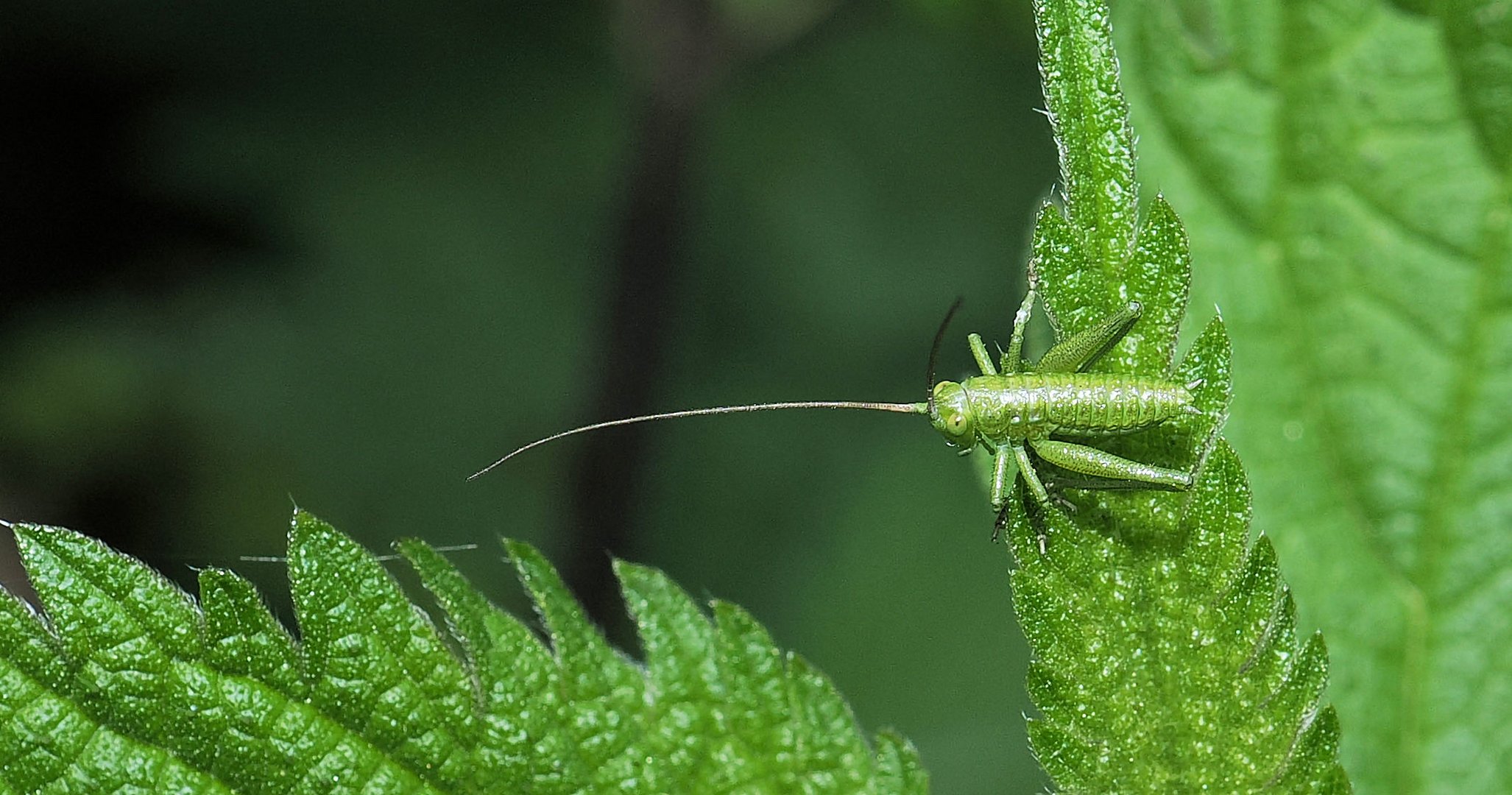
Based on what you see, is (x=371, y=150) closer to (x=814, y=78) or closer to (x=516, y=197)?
(x=516, y=197)

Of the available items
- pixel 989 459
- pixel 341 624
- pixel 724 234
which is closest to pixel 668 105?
pixel 724 234

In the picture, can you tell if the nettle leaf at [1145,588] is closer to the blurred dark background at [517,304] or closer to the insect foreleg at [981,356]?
the insect foreleg at [981,356]

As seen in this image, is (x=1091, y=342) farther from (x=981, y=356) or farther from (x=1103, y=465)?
(x=981, y=356)

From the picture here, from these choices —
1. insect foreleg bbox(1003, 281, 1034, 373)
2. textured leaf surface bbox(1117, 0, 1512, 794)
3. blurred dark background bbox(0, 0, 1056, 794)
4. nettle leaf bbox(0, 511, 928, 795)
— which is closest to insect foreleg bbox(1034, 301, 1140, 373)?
insect foreleg bbox(1003, 281, 1034, 373)

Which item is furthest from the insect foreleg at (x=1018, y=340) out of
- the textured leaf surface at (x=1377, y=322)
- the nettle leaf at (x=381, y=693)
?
the nettle leaf at (x=381, y=693)

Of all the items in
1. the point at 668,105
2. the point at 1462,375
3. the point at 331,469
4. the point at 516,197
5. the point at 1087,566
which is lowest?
the point at 1087,566

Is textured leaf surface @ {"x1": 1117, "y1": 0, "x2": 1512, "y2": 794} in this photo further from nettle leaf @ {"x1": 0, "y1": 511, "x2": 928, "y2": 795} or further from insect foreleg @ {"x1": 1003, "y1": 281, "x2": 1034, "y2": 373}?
nettle leaf @ {"x1": 0, "y1": 511, "x2": 928, "y2": 795}
